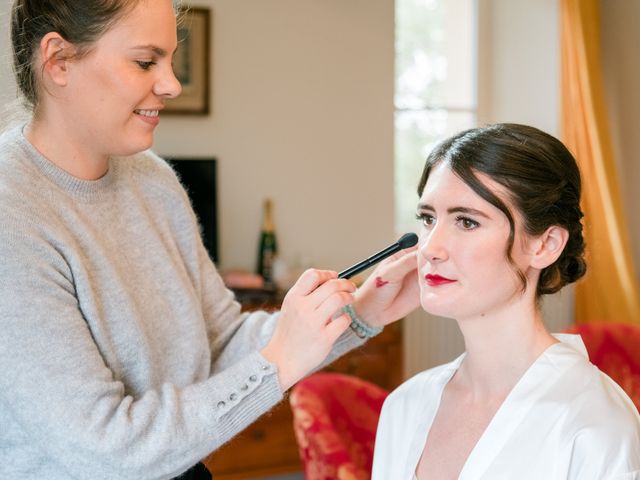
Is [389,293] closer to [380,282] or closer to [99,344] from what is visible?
[380,282]

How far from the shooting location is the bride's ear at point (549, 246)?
1.33 metres

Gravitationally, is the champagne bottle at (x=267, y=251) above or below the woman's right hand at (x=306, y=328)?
below

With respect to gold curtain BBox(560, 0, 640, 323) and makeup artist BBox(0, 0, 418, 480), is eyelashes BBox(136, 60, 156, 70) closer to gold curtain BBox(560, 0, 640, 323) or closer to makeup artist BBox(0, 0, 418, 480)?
makeup artist BBox(0, 0, 418, 480)

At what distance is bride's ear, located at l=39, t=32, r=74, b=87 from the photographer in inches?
45.4

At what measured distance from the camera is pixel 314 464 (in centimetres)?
188

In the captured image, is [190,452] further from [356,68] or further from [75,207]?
[356,68]

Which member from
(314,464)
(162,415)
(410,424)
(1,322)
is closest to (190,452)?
(162,415)

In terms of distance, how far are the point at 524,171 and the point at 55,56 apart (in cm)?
71

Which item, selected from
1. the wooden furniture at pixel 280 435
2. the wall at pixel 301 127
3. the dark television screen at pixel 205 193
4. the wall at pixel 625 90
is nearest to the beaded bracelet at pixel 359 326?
the wooden furniture at pixel 280 435

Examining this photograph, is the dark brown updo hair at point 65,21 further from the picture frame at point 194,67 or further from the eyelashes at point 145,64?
the picture frame at point 194,67

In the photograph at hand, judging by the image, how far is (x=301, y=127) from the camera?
3.63 metres

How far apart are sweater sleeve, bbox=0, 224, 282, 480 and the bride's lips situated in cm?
31

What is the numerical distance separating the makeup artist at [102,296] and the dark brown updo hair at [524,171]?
0.91 ft

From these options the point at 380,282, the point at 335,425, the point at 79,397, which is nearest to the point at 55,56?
the point at 79,397
